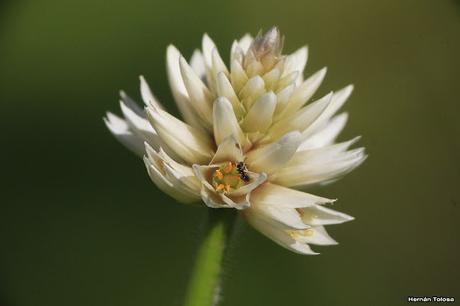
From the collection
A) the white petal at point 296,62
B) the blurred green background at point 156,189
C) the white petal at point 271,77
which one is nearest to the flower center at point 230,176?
the white petal at point 271,77

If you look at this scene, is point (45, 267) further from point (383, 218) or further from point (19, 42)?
point (383, 218)

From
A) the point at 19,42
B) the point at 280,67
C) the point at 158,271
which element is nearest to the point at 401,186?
the point at 158,271

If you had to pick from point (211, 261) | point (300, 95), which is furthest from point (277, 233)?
point (300, 95)

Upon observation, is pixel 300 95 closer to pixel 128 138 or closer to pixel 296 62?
pixel 296 62

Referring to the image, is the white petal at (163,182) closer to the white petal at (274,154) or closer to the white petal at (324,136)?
the white petal at (274,154)

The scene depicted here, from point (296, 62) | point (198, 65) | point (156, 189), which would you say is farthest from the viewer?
point (156, 189)
